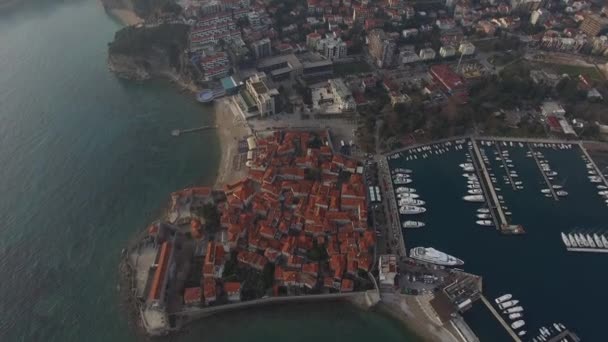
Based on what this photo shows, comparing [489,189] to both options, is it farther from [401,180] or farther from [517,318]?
[517,318]

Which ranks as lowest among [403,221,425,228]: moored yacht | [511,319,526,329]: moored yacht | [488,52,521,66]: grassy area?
[511,319,526,329]: moored yacht

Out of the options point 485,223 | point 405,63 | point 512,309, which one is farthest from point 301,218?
point 405,63

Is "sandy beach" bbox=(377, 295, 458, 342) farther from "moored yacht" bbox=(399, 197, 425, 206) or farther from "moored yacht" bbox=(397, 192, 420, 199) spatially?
"moored yacht" bbox=(397, 192, 420, 199)

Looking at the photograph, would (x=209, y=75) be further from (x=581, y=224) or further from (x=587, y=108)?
(x=587, y=108)

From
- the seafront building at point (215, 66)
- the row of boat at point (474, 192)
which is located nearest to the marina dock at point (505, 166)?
the row of boat at point (474, 192)

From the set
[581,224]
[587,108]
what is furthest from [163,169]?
[587,108]

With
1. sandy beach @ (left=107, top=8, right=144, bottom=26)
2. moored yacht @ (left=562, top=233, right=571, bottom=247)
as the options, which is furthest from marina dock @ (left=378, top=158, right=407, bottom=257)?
sandy beach @ (left=107, top=8, right=144, bottom=26)
